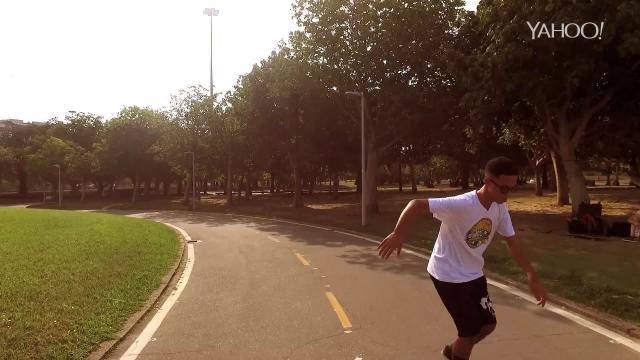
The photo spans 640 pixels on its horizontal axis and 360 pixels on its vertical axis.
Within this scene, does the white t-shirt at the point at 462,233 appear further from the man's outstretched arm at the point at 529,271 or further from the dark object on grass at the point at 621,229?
the dark object on grass at the point at 621,229

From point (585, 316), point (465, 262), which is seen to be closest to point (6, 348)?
point (465, 262)

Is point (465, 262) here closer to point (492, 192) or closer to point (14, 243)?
point (492, 192)

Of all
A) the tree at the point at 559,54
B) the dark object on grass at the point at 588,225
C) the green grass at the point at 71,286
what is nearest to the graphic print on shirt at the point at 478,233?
the green grass at the point at 71,286

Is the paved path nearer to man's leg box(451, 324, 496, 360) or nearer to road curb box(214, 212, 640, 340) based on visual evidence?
road curb box(214, 212, 640, 340)

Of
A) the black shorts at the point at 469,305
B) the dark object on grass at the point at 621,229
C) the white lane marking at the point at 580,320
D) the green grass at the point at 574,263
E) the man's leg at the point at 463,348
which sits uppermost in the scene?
the black shorts at the point at 469,305

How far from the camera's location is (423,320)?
7.50 metres

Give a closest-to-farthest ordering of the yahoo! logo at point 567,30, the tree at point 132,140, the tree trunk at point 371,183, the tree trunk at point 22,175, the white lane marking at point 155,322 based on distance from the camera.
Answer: the white lane marking at point 155,322
the yahoo! logo at point 567,30
the tree trunk at point 371,183
the tree at point 132,140
the tree trunk at point 22,175

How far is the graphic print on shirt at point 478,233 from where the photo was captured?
424 centimetres

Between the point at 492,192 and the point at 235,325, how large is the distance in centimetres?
479

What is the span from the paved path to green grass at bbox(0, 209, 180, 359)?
78cm

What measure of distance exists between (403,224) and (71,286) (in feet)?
25.6

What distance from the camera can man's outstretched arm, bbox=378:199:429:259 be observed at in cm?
411

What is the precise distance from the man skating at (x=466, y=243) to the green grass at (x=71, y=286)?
4.43 m

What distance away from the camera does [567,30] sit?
59.8 feet
